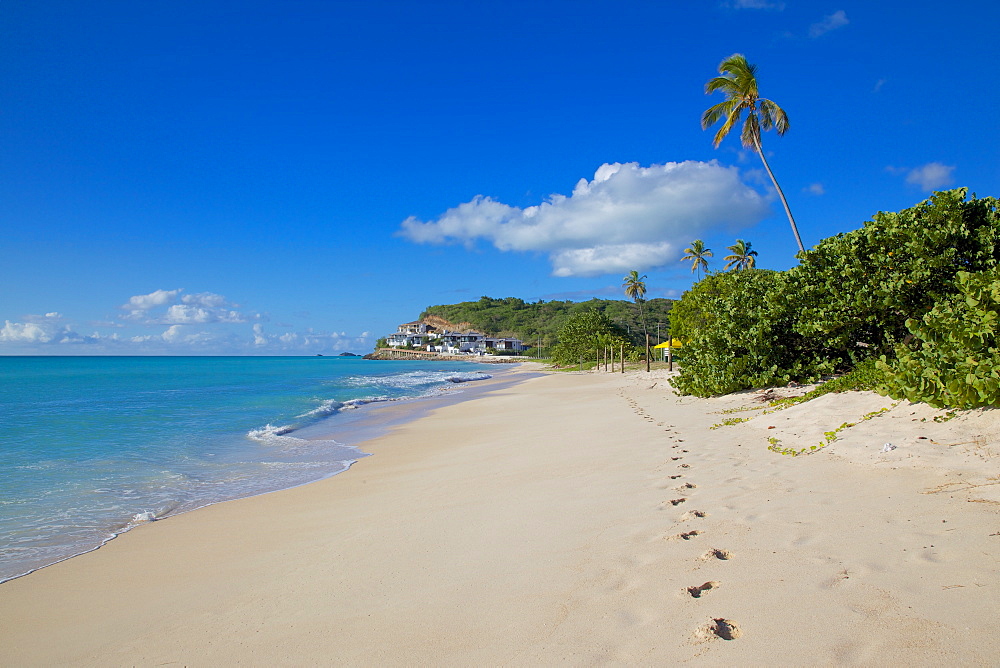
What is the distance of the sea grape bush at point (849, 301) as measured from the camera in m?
8.59

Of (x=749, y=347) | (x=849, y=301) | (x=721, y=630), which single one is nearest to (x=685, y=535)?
(x=721, y=630)

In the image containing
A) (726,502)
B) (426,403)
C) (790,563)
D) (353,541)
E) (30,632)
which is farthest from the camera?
(426,403)

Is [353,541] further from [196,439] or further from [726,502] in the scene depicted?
[196,439]

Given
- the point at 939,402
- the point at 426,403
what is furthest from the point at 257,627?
the point at 426,403

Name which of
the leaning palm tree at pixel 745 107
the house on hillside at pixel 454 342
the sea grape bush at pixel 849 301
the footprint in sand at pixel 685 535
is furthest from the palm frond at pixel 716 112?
the house on hillside at pixel 454 342

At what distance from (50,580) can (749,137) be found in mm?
24720

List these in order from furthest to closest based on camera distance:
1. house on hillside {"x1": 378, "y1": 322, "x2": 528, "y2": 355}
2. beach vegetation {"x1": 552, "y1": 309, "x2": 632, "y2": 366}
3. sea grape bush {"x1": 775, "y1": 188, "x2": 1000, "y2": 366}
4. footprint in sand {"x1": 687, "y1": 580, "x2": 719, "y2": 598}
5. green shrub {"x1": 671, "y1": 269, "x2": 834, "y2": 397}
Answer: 1. house on hillside {"x1": 378, "y1": 322, "x2": 528, "y2": 355}
2. beach vegetation {"x1": 552, "y1": 309, "x2": 632, "y2": 366}
3. green shrub {"x1": 671, "y1": 269, "x2": 834, "y2": 397}
4. sea grape bush {"x1": 775, "y1": 188, "x2": 1000, "y2": 366}
5. footprint in sand {"x1": 687, "y1": 580, "x2": 719, "y2": 598}

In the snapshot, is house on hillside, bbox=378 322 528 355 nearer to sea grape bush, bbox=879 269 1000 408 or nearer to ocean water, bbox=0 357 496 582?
ocean water, bbox=0 357 496 582

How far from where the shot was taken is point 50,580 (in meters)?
5.05

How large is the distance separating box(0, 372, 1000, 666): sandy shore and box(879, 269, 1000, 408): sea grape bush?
31 cm

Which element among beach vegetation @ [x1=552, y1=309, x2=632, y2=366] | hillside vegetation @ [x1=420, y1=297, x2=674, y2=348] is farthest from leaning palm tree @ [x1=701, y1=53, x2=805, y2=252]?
hillside vegetation @ [x1=420, y1=297, x2=674, y2=348]

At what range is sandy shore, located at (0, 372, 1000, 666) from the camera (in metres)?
2.79

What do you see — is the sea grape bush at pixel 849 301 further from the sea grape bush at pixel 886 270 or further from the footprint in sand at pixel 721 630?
the footprint in sand at pixel 721 630

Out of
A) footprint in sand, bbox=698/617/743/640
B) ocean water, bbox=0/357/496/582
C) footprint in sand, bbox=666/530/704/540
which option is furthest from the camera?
ocean water, bbox=0/357/496/582
